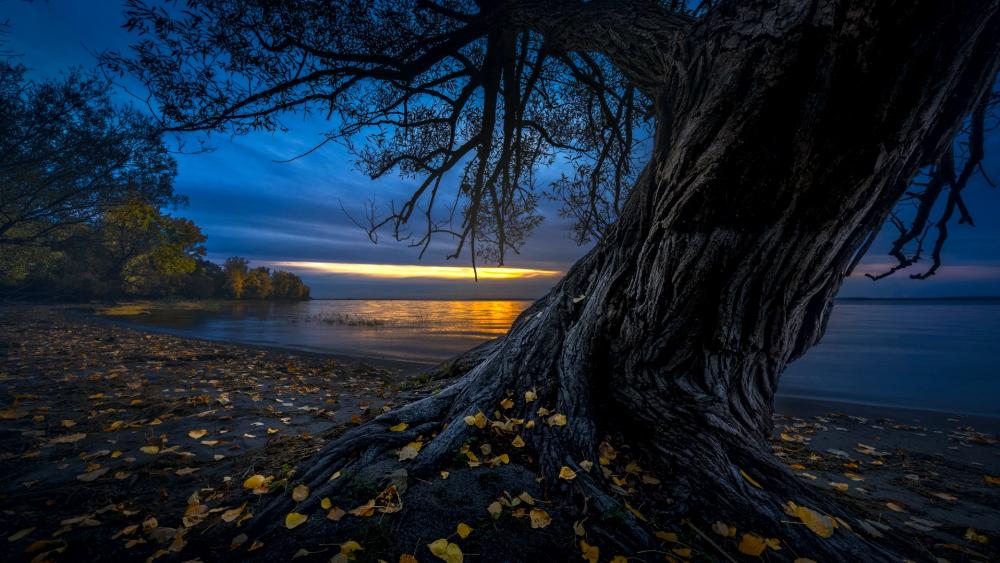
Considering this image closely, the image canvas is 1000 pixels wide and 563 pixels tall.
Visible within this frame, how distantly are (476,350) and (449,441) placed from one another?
2.19m

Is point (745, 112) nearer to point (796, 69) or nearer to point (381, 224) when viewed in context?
point (796, 69)

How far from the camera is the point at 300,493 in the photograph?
93.2 inches

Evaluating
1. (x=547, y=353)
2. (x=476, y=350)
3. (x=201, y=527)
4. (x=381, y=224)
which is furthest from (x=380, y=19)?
(x=201, y=527)

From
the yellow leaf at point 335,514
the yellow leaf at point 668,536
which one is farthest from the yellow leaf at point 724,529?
the yellow leaf at point 335,514

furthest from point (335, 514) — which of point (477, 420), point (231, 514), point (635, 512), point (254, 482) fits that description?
point (635, 512)

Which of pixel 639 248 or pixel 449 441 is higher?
pixel 639 248

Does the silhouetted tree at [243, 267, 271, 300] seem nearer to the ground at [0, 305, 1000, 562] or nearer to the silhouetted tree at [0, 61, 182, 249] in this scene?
the silhouetted tree at [0, 61, 182, 249]

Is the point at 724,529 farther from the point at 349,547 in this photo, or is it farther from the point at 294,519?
the point at 294,519

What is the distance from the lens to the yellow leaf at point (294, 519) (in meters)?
2.09

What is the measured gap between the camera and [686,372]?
270cm

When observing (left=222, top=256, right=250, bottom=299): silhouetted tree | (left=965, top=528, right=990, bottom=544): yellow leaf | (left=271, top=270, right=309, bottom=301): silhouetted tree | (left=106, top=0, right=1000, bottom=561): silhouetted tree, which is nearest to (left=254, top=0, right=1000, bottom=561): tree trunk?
(left=106, top=0, right=1000, bottom=561): silhouetted tree

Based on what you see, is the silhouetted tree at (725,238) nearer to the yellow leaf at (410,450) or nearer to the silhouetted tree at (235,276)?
the yellow leaf at (410,450)

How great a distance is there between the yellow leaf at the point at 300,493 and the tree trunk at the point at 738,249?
0.10 metres

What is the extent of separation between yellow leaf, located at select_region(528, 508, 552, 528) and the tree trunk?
0.25 m
